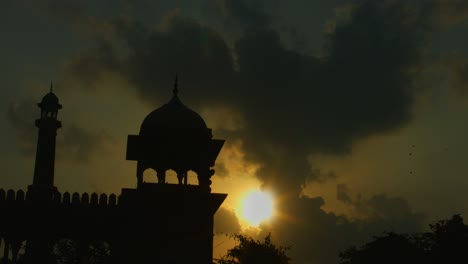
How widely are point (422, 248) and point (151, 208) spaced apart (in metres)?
30.9

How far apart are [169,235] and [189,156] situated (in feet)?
9.66

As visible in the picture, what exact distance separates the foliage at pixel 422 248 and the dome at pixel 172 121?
83.8 feet

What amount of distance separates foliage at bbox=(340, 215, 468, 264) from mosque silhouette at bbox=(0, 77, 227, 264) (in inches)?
Result: 984

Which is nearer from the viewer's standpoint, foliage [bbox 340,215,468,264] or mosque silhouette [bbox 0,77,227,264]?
mosque silhouette [bbox 0,77,227,264]

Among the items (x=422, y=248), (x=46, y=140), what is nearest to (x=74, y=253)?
(x=46, y=140)

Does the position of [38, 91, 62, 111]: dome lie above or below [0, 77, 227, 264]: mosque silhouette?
above

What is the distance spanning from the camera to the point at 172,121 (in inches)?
813

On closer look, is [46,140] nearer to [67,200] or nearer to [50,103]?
[50,103]

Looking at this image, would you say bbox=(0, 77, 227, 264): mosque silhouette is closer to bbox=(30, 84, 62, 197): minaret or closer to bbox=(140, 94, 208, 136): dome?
bbox=(140, 94, 208, 136): dome

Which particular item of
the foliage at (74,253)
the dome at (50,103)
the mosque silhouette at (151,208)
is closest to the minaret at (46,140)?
the dome at (50,103)

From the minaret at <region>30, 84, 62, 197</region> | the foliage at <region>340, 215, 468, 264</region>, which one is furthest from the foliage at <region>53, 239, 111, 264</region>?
the foliage at <region>340, 215, 468, 264</region>

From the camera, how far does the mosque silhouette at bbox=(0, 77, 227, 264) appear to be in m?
20.0

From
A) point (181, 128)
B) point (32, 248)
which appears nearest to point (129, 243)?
point (181, 128)

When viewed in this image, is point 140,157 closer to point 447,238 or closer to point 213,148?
point 213,148
